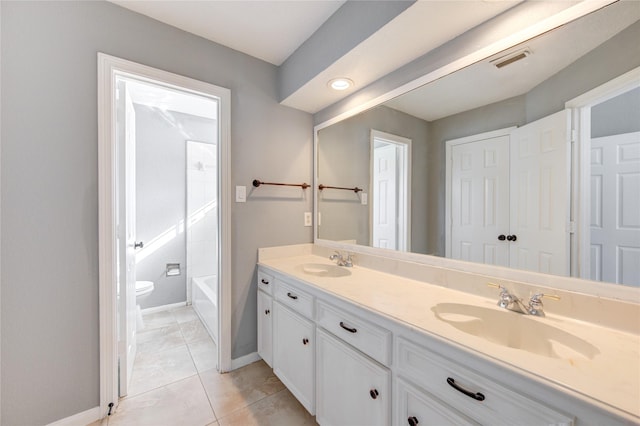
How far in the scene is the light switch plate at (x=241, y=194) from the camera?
1.90 m

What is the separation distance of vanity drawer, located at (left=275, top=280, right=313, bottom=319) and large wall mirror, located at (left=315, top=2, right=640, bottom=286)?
649 mm

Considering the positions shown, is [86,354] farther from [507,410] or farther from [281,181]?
[507,410]

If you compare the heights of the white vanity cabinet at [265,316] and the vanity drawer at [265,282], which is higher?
the vanity drawer at [265,282]

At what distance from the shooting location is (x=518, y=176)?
116 cm

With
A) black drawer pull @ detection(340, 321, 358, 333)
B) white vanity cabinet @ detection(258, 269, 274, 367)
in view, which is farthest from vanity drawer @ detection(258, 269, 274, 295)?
black drawer pull @ detection(340, 321, 358, 333)

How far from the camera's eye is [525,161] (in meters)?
1.14

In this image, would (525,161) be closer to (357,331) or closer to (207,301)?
(357,331)

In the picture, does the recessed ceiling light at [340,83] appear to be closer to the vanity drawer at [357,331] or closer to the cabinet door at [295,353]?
the vanity drawer at [357,331]

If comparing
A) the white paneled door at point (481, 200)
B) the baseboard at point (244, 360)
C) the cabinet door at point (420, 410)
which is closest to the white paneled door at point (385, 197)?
the white paneled door at point (481, 200)

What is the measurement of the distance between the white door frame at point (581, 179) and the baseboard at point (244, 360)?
203 centimetres

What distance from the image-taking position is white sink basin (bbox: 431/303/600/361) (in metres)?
0.81

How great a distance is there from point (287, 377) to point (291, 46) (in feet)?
7.44

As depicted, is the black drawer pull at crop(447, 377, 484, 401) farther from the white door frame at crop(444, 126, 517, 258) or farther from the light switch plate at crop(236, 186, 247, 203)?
the light switch plate at crop(236, 186, 247, 203)

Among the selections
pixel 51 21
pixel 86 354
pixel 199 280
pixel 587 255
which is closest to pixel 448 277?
pixel 587 255
